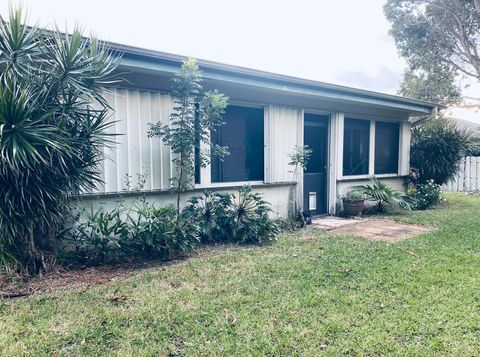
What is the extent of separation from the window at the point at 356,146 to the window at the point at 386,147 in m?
0.53

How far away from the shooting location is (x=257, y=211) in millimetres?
5816

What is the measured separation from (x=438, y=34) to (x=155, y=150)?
614 inches

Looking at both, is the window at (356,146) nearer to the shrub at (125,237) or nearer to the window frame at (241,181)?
the window frame at (241,181)

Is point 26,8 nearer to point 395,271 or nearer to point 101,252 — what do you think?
point 101,252

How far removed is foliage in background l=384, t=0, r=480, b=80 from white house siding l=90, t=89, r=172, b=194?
48.1 feet

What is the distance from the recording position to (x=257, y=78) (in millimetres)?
5898

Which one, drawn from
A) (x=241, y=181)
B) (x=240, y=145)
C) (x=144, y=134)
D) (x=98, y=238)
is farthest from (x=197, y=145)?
(x=98, y=238)

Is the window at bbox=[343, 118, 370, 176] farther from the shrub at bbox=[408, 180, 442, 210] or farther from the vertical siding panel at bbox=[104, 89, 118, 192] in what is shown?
the vertical siding panel at bbox=[104, 89, 118, 192]

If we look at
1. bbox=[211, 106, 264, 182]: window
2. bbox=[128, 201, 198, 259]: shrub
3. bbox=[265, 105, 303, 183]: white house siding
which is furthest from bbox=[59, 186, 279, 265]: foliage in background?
bbox=[265, 105, 303, 183]: white house siding

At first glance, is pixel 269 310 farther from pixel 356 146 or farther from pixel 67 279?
pixel 356 146

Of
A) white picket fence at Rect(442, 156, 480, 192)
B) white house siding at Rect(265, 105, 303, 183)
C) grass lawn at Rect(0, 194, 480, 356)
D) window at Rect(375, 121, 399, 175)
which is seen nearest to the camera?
grass lawn at Rect(0, 194, 480, 356)

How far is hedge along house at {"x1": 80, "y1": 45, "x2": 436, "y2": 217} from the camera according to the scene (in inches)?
198

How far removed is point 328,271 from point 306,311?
1151 mm

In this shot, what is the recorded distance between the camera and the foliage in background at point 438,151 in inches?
389
